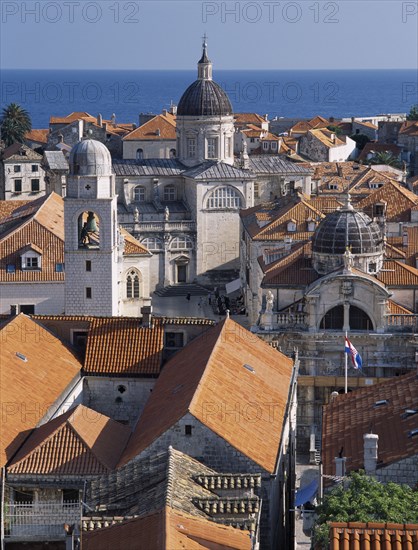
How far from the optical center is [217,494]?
113 feet

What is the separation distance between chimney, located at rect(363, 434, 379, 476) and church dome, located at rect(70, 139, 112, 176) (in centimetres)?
2365

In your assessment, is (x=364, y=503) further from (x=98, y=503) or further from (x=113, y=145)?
(x=113, y=145)

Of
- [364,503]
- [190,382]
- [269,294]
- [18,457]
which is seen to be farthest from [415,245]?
[364,503]

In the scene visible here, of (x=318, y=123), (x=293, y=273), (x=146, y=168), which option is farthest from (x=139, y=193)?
(x=318, y=123)

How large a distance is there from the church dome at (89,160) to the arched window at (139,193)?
34727 millimetres

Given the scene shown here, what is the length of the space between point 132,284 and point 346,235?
16.2 metres

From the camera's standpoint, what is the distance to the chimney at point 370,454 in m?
34.5

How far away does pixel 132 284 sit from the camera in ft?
227

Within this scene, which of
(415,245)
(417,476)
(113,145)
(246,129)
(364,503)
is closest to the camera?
(364,503)

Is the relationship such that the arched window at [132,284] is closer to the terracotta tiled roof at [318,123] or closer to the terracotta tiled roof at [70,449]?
the terracotta tiled roof at [70,449]

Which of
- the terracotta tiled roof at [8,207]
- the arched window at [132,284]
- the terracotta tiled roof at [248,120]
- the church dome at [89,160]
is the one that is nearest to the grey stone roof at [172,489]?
the church dome at [89,160]

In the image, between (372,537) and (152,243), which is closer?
(372,537)

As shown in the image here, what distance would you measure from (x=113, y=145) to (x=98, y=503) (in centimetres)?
8874

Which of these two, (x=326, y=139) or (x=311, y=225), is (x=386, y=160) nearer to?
(x=326, y=139)
